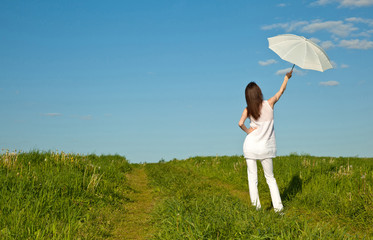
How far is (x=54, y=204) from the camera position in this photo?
6.77 m

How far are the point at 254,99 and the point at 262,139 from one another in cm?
87

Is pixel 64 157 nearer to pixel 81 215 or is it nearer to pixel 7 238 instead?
pixel 81 215

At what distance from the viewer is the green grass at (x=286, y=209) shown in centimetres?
474

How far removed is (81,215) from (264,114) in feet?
14.8

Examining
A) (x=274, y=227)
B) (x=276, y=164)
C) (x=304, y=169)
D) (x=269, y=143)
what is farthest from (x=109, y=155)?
(x=274, y=227)

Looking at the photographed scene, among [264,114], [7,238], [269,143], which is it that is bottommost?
[7,238]

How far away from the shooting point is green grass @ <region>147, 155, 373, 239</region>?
4738 millimetres

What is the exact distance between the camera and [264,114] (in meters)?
6.73

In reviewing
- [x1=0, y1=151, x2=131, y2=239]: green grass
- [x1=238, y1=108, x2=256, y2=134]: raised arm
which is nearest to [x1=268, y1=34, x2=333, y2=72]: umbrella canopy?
[x1=238, y1=108, x2=256, y2=134]: raised arm

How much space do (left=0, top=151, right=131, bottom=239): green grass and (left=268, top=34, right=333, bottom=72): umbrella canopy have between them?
5460 millimetres

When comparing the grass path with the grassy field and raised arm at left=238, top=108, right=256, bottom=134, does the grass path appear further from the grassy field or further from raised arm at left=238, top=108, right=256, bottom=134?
raised arm at left=238, top=108, right=256, bottom=134

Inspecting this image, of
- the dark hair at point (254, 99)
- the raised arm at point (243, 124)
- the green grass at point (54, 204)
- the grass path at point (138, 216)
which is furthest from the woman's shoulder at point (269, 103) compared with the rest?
the green grass at point (54, 204)

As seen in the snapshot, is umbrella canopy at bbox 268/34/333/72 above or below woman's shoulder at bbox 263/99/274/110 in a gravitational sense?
above

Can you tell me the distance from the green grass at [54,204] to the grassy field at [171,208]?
17mm
